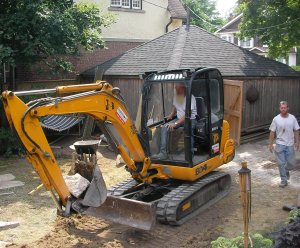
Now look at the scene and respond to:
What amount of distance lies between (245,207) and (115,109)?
2.63 meters

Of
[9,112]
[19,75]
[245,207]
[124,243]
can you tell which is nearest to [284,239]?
[245,207]

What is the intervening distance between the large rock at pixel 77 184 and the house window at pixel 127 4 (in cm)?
1486

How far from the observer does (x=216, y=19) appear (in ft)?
194

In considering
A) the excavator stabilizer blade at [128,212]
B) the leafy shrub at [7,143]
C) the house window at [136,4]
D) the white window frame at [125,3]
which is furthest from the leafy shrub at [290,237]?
the house window at [136,4]

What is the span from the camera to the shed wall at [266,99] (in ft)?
48.0

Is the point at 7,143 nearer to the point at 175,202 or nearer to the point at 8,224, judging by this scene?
the point at 8,224

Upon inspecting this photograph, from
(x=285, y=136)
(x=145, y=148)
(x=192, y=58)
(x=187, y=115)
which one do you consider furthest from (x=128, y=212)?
(x=192, y=58)

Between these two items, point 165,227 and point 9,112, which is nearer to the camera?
point 9,112

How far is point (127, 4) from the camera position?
20.4 m

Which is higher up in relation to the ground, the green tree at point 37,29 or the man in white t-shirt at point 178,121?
the green tree at point 37,29

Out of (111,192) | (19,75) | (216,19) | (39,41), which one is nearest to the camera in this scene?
(111,192)

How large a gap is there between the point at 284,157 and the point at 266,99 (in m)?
6.64

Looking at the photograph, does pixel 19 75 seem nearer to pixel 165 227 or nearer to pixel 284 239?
pixel 165 227

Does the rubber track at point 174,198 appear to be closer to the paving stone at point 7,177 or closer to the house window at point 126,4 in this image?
the paving stone at point 7,177
